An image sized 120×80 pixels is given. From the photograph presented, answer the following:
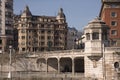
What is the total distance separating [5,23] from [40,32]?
828 inches

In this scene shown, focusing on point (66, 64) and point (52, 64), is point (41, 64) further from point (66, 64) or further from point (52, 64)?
point (66, 64)

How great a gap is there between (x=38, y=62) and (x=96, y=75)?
30699 mm

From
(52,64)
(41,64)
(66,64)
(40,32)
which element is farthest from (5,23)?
(52,64)

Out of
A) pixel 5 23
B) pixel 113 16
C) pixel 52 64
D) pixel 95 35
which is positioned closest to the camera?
pixel 95 35

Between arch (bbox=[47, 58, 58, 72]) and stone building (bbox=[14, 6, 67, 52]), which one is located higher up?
stone building (bbox=[14, 6, 67, 52])

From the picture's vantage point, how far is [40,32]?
149875 millimetres

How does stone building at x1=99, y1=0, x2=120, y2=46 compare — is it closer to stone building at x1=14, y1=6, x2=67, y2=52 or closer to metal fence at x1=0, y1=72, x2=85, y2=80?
metal fence at x1=0, y1=72, x2=85, y2=80

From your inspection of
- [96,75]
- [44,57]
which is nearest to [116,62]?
[96,75]

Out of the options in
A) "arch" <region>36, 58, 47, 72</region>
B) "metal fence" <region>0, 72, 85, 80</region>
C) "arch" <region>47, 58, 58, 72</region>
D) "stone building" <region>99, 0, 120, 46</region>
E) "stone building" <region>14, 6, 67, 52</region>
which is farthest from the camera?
"stone building" <region>14, 6, 67, 52</region>

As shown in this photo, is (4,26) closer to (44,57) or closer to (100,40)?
(44,57)

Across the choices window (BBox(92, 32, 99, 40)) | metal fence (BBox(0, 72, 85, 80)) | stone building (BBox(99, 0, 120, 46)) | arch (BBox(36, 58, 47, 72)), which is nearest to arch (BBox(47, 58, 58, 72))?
arch (BBox(36, 58, 47, 72))

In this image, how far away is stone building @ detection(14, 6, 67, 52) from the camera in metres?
147

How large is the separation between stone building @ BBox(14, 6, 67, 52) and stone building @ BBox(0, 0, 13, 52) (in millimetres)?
12338

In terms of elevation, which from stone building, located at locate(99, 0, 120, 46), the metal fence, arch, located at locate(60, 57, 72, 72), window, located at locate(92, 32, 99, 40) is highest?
stone building, located at locate(99, 0, 120, 46)
